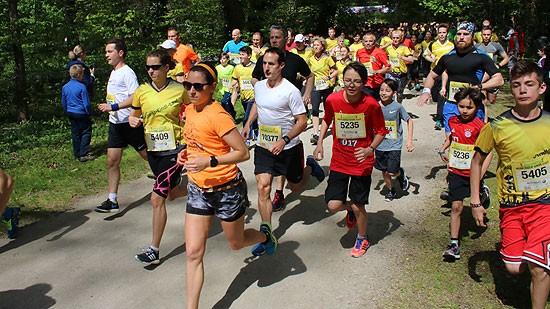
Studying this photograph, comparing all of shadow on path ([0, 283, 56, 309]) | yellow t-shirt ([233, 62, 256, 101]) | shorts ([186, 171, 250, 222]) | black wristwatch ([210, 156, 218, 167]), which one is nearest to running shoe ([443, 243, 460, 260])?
shorts ([186, 171, 250, 222])

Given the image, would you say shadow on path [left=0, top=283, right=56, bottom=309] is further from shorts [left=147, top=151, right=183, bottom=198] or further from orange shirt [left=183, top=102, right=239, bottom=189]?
orange shirt [left=183, top=102, right=239, bottom=189]

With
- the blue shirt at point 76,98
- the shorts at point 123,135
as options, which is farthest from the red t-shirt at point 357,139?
the blue shirt at point 76,98

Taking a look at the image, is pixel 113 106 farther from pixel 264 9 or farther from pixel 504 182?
pixel 264 9

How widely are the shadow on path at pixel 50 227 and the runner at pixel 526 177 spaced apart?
16.9ft

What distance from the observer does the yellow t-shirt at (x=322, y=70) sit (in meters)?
9.93

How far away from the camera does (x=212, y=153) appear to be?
401 cm

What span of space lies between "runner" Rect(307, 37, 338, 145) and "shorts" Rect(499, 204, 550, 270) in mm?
6216

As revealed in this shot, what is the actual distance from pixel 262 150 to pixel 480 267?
264 centimetres

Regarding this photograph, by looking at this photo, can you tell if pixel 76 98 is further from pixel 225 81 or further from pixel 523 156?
pixel 523 156

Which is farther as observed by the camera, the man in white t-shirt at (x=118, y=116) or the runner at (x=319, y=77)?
the runner at (x=319, y=77)

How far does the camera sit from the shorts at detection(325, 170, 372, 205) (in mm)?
5048

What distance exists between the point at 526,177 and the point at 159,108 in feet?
11.8

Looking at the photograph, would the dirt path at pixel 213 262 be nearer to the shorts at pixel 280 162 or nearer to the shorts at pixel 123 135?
the shorts at pixel 280 162

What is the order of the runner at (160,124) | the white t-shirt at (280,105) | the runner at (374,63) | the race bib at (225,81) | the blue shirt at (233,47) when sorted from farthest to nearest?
1. the blue shirt at (233,47)
2. the race bib at (225,81)
3. the runner at (374,63)
4. the white t-shirt at (280,105)
5. the runner at (160,124)
